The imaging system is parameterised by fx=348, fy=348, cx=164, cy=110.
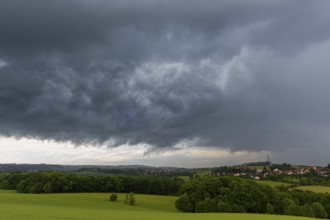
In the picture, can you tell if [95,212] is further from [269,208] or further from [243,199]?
[269,208]

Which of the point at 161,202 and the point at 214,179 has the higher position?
the point at 214,179

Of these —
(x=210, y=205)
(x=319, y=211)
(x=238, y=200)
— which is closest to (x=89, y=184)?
(x=210, y=205)

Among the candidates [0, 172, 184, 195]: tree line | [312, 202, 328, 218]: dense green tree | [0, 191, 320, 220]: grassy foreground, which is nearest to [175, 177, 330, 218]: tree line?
[312, 202, 328, 218]: dense green tree

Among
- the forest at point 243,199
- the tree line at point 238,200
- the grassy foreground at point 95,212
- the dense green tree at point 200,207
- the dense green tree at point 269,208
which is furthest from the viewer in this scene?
the dense green tree at point 200,207

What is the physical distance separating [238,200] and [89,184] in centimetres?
6226

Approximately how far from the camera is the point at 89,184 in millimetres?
126625

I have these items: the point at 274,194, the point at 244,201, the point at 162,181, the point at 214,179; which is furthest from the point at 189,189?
the point at 162,181

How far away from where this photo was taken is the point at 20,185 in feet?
407

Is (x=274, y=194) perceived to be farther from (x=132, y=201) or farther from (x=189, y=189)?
(x=132, y=201)

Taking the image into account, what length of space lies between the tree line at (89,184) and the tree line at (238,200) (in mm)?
40628

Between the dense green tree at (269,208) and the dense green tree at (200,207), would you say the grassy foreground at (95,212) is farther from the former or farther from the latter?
the dense green tree at (269,208)

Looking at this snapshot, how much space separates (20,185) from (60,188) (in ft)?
46.6

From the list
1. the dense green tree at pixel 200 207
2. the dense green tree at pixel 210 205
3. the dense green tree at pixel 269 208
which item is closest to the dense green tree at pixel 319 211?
the dense green tree at pixel 269 208

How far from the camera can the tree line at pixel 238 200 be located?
273 feet
